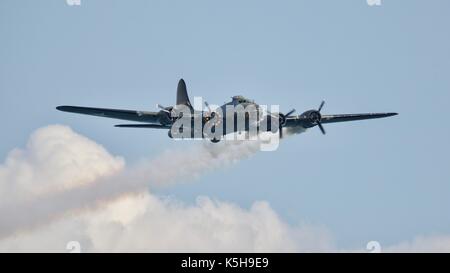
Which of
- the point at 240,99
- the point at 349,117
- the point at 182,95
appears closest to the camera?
the point at 240,99

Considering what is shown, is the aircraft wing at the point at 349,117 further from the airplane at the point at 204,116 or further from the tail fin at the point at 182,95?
the tail fin at the point at 182,95

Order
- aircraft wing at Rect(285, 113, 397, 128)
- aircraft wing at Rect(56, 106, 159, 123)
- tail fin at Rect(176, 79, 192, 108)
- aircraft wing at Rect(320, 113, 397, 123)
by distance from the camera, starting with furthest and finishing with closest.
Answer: tail fin at Rect(176, 79, 192, 108)
aircraft wing at Rect(320, 113, 397, 123)
aircraft wing at Rect(285, 113, 397, 128)
aircraft wing at Rect(56, 106, 159, 123)

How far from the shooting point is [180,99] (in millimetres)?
79188

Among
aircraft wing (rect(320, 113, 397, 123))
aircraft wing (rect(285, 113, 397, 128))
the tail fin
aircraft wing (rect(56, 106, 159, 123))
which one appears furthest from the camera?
the tail fin

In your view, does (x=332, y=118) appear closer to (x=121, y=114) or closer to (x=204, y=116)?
(x=204, y=116)

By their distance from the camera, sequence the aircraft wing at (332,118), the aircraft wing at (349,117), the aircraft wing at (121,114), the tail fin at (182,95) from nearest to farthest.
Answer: the aircraft wing at (121,114)
the aircraft wing at (332,118)
the aircraft wing at (349,117)
the tail fin at (182,95)

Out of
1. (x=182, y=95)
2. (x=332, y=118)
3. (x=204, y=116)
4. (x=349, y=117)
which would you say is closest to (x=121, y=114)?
(x=204, y=116)

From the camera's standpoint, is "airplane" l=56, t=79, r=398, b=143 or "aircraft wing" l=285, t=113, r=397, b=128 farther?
"aircraft wing" l=285, t=113, r=397, b=128

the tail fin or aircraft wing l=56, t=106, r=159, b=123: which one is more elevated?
the tail fin

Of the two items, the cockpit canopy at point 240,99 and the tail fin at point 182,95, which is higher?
the tail fin at point 182,95

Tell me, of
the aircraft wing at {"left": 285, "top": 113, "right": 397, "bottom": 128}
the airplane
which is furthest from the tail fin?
the aircraft wing at {"left": 285, "top": 113, "right": 397, "bottom": 128}

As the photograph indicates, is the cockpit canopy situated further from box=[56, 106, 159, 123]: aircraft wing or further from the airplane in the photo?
box=[56, 106, 159, 123]: aircraft wing

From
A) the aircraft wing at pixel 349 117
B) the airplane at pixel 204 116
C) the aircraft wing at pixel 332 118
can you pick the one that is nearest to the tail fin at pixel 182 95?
the airplane at pixel 204 116
